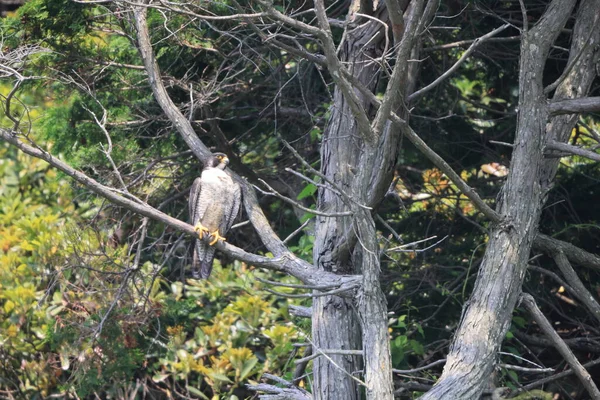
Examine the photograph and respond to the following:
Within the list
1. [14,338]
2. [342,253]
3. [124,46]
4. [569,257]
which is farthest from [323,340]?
[14,338]

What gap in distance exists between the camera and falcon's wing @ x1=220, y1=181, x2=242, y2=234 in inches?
231

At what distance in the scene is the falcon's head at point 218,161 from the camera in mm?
5198

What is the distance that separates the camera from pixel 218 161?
5.45m

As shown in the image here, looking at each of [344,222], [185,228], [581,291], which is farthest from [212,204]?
[581,291]

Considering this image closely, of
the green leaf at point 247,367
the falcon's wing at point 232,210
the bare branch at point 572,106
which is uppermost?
the bare branch at point 572,106

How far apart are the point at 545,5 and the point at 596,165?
1.23 meters

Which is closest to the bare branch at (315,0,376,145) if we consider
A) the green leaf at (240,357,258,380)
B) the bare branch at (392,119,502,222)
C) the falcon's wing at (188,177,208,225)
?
the bare branch at (392,119,502,222)

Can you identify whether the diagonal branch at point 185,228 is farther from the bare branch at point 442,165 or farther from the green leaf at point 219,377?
the green leaf at point 219,377

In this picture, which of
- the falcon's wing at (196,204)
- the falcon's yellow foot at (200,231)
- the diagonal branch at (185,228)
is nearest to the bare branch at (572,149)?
the diagonal branch at (185,228)

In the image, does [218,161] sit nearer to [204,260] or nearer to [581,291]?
[204,260]

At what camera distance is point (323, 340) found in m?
4.61

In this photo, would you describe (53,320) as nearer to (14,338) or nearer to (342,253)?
(14,338)

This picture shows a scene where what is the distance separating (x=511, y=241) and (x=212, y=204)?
2369 millimetres

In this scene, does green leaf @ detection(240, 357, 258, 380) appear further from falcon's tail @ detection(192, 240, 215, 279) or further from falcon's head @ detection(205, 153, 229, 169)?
falcon's head @ detection(205, 153, 229, 169)
